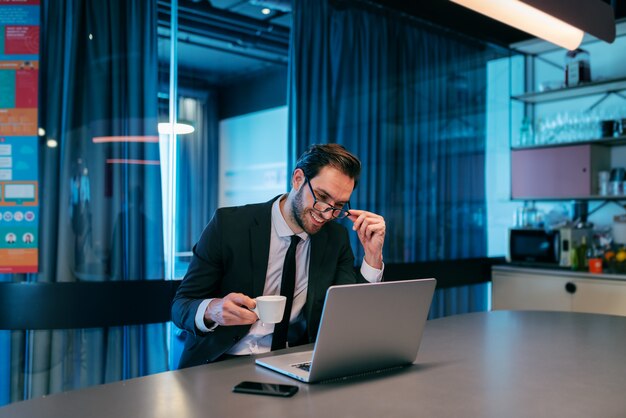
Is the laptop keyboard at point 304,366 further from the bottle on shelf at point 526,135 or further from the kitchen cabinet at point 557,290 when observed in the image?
the bottle on shelf at point 526,135

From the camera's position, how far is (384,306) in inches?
52.0

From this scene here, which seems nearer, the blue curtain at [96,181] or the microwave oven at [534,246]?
the blue curtain at [96,181]

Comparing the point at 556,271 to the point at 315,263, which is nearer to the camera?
→ the point at 315,263

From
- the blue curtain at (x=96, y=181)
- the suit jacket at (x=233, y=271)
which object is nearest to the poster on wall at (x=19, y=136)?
the blue curtain at (x=96, y=181)

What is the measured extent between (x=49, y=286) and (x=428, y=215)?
2.55m

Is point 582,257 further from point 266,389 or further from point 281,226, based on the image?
point 266,389

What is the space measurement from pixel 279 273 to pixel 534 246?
283 centimetres

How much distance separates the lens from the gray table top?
1.10 meters

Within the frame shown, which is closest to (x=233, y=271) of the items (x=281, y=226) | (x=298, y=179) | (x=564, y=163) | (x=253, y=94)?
(x=281, y=226)

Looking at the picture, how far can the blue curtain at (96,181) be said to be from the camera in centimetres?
259

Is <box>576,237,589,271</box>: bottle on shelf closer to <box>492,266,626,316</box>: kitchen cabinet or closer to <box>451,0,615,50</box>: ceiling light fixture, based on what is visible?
<box>492,266,626,316</box>: kitchen cabinet

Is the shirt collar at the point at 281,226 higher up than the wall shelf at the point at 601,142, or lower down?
lower down

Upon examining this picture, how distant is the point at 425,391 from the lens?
1.24 metres

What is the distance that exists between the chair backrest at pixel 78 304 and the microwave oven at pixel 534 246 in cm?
279
